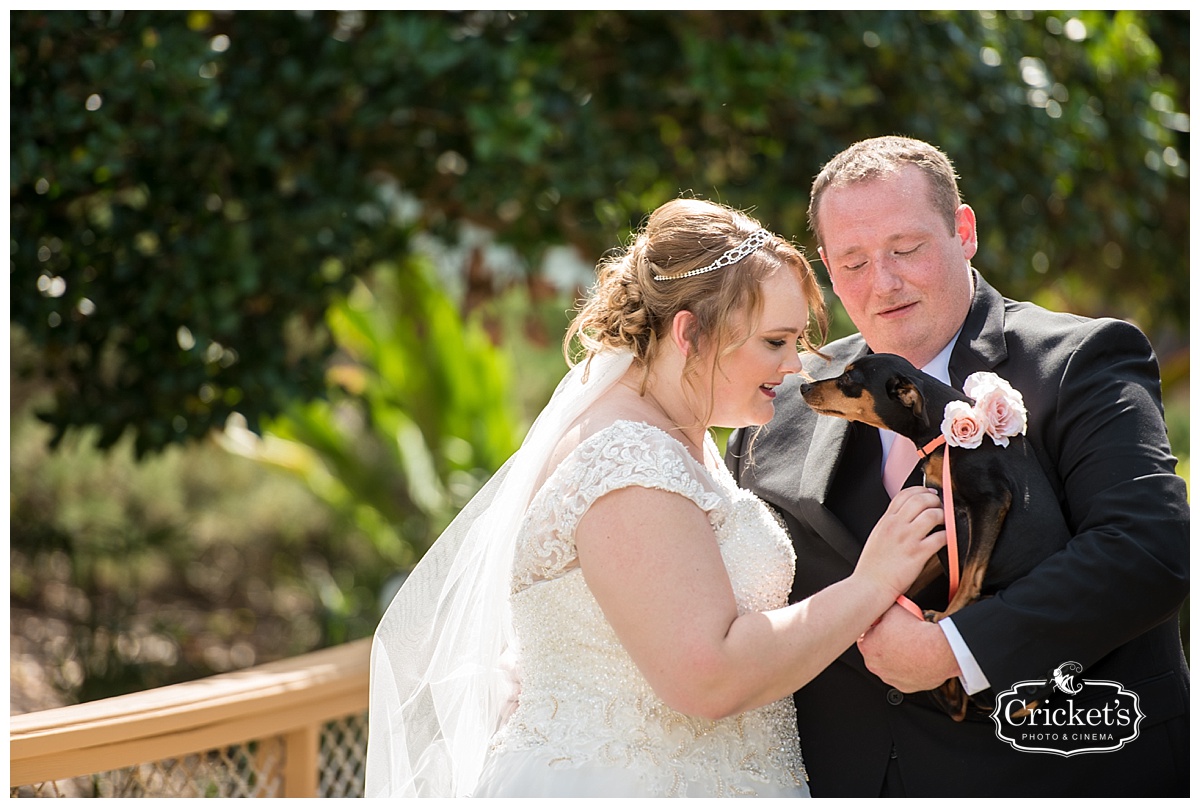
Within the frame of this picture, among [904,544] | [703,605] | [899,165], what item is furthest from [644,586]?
[899,165]

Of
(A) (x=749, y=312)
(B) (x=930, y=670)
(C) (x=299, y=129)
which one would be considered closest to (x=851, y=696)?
(B) (x=930, y=670)

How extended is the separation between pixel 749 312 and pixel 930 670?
0.84 metres

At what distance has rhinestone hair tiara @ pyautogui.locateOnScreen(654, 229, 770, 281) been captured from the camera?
2398mm

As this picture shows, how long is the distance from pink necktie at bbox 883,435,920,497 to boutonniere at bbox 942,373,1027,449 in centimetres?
31

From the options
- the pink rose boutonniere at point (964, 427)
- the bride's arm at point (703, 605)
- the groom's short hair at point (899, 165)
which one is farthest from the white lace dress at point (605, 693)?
the groom's short hair at point (899, 165)

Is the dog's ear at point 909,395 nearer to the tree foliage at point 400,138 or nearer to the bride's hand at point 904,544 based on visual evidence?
the bride's hand at point 904,544

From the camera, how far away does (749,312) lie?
2.40 m

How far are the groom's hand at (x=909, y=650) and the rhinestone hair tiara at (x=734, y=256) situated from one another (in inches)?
32.0

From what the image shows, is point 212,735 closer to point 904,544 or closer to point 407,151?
point 904,544

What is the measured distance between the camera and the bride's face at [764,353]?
2402 mm

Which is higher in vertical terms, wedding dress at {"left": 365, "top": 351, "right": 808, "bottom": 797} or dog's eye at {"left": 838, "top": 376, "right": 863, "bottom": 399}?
dog's eye at {"left": 838, "top": 376, "right": 863, "bottom": 399}

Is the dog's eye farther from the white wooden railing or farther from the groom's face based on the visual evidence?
the white wooden railing

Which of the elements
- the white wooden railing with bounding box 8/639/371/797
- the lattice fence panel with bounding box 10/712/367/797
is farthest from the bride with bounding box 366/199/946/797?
the lattice fence panel with bounding box 10/712/367/797

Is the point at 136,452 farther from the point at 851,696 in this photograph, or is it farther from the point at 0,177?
the point at 851,696
